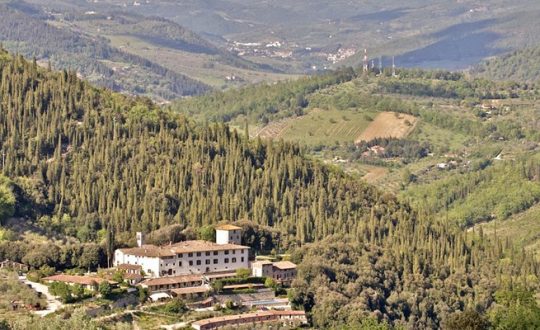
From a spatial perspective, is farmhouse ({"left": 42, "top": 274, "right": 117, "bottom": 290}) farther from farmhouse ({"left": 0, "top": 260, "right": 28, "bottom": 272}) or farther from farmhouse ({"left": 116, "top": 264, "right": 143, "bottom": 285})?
farmhouse ({"left": 0, "top": 260, "right": 28, "bottom": 272})

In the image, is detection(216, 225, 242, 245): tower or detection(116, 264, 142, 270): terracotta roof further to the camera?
detection(216, 225, 242, 245): tower

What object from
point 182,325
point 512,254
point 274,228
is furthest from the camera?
point 512,254

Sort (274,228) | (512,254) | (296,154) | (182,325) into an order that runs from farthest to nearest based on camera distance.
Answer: (296,154), (512,254), (274,228), (182,325)

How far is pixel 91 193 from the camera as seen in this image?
432 ft

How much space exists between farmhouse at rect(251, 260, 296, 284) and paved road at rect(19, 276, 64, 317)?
15.3 meters

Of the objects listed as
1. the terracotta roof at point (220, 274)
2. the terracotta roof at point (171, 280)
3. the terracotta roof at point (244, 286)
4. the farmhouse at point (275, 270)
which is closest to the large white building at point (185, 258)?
the terracotta roof at point (220, 274)

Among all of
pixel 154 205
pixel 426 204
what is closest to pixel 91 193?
pixel 154 205

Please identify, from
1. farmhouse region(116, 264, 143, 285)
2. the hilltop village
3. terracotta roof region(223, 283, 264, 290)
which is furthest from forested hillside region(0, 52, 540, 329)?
farmhouse region(116, 264, 143, 285)

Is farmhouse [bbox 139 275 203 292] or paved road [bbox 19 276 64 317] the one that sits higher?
paved road [bbox 19 276 64 317]

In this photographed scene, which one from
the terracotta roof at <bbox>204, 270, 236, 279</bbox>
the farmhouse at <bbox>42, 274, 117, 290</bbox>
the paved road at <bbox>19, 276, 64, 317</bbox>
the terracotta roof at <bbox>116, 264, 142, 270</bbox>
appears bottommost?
the terracotta roof at <bbox>204, 270, 236, 279</bbox>

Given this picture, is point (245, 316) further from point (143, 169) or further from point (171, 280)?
point (143, 169)

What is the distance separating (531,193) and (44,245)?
9276cm

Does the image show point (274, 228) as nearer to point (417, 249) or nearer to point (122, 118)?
point (417, 249)

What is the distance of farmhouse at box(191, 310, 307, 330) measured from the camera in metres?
103
